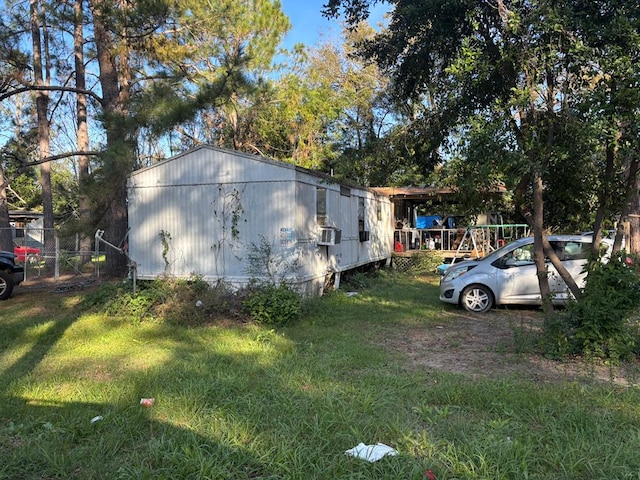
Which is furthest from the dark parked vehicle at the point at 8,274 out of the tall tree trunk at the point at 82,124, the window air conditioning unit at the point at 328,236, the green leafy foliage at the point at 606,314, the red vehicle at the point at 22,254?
the green leafy foliage at the point at 606,314

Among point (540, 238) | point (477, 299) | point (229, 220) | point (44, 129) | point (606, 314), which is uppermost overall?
point (44, 129)

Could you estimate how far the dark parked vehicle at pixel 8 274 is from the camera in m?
10.8

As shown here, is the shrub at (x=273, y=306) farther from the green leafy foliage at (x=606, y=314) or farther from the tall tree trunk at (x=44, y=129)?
the tall tree trunk at (x=44, y=129)

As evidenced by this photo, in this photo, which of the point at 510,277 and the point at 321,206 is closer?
the point at 510,277

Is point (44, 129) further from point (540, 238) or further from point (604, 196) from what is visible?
point (604, 196)

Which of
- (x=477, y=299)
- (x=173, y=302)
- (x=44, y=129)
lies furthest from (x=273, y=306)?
(x=44, y=129)

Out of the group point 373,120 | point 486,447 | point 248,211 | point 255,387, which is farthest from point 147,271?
point 373,120

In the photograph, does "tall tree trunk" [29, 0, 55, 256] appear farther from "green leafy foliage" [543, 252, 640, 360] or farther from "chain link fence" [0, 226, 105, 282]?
"green leafy foliage" [543, 252, 640, 360]

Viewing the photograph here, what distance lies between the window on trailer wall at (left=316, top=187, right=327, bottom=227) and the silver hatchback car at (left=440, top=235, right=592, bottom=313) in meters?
3.21

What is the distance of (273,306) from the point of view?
8.15m

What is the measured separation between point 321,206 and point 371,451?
801 centimetres

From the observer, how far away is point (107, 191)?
32.8ft

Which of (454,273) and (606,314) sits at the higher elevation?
(454,273)

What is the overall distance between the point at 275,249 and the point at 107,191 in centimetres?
372
